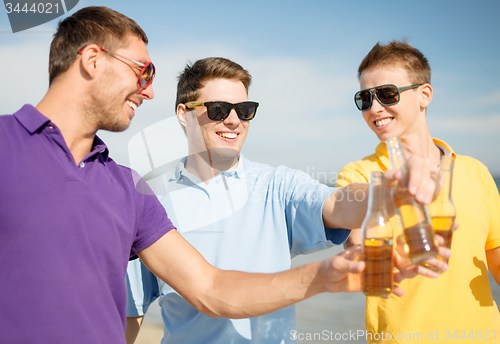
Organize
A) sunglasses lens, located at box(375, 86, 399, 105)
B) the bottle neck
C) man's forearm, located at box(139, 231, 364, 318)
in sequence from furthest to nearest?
sunglasses lens, located at box(375, 86, 399, 105) < man's forearm, located at box(139, 231, 364, 318) < the bottle neck

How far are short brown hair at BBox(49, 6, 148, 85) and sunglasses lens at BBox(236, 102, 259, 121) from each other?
1062mm

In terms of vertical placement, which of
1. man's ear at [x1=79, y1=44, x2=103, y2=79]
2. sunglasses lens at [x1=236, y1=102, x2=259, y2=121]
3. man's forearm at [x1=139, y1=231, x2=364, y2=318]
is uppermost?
man's ear at [x1=79, y1=44, x2=103, y2=79]

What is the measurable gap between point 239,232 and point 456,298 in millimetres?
1420

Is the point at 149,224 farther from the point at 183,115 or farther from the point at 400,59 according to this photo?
the point at 400,59

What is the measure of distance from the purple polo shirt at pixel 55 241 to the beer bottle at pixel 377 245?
3.62 ft

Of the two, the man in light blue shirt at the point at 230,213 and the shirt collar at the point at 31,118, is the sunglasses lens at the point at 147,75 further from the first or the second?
the man in light blue shirt at the point at 230,213

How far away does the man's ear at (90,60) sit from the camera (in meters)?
2.00

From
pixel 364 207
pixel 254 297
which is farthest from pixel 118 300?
pixel 364 207

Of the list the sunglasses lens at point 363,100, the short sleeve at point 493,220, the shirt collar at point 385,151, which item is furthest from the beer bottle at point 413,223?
the short sleeve at point 493,220

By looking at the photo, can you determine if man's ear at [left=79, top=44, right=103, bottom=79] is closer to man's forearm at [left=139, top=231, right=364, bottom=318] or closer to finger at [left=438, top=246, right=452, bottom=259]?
man's forearm at [left=139, top=231, right=364, bottom=318]

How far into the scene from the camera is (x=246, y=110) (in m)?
3.12

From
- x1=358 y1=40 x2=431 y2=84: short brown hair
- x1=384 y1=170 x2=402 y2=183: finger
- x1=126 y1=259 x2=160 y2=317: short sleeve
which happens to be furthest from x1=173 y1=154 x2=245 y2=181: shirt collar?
x1=384 y1=170 x2=402 y2=183: finger

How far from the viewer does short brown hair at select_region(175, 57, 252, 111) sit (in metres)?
3.08

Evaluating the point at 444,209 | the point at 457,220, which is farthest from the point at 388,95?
the point at 444,209
